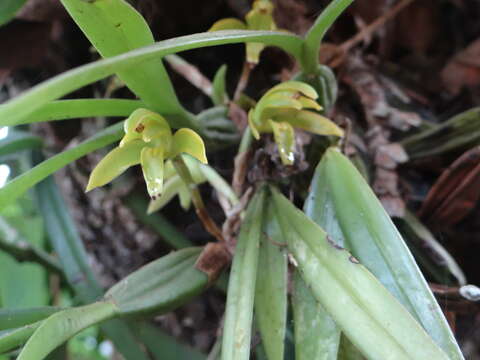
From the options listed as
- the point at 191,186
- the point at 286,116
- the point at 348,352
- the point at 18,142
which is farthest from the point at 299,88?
the point at 18,142

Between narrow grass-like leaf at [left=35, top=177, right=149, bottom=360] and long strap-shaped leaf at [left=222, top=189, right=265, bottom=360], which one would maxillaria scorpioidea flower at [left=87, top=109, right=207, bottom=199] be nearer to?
long strap-shaped leaf at [left=222, top=189, right=265, bottom=360]

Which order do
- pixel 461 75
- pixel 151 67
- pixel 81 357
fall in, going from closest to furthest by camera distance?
1. pixel 151 67
2. pixel 461 75
3. pixel 81 357

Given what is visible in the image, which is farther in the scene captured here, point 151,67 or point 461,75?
point 461,75

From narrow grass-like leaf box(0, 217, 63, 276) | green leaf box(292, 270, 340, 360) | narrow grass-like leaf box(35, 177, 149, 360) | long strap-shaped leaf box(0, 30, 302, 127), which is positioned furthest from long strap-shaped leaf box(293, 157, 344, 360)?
narrow grass-like leaf box(0, 217, 63, 276)

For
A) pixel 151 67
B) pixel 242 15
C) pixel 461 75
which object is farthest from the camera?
pixel 461 75

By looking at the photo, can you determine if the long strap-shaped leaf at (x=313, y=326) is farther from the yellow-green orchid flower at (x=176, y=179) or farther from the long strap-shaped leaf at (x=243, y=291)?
the yellow-green orchid flower at (x=176, y=179)

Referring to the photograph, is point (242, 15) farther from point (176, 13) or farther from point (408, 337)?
point (408, 337)

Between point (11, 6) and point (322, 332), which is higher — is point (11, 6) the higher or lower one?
the higher one

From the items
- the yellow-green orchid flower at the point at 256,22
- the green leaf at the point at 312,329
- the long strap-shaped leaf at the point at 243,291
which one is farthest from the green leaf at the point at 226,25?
the green leaf at the point at 312,329

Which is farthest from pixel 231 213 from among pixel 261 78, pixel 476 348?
pixel 476 348
